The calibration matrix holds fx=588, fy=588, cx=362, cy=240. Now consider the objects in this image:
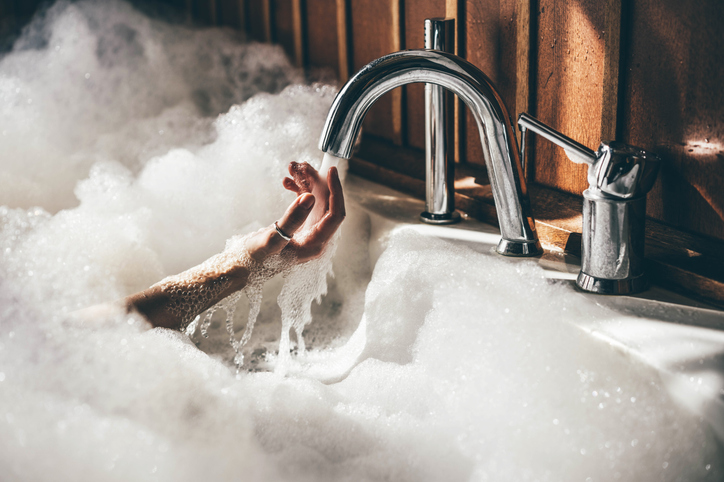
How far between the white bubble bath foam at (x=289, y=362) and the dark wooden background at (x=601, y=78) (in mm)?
193

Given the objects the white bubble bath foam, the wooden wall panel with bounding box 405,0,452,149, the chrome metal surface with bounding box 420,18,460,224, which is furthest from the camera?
the wooden wall panel with bounding box 405,0,452,149

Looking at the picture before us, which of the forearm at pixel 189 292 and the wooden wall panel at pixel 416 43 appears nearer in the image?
the forearm at pixel 189 292

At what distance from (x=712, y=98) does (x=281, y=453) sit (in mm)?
659

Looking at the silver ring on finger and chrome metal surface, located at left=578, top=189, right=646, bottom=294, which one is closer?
chrome metal surface, located at left=578, top=189, right=646, bottom=294

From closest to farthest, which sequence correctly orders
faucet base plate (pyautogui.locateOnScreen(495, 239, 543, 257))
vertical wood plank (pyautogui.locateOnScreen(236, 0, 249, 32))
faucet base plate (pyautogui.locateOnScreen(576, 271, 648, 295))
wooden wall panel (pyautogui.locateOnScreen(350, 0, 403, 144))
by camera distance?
faucet base plate (pyautogui.locateOnScreen(576, 271, 648, 295)), faucet base plate (pyautogui.locateOnScreen(495, 239, 543, 257)), wooden wall panel (pyautogui.locateOnScreen(350, 0, 403, 144)), vertical wood plank (pyautogui.locateOnScreen(236, 0, 249, 32))

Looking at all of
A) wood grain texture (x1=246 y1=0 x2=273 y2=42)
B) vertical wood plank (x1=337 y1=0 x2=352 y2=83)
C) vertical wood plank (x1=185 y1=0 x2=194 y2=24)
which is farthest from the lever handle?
vertical wood plank (x1=185 y1=0 x2=194 y2=24)

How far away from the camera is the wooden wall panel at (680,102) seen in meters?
0.69

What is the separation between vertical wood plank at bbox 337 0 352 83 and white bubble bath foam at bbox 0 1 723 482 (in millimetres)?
103

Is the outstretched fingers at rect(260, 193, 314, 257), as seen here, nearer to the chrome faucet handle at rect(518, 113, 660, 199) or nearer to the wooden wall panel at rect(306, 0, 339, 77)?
the chrome faucet handle at rect(518, 113, 660, 199)

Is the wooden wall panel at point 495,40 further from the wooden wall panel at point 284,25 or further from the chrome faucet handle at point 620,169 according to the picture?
the wooden wall panel at point 284,25

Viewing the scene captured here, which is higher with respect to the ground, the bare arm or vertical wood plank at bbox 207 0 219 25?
vertical wood plank at bbox 207 0 219 25

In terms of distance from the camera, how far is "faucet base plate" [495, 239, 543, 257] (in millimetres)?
875

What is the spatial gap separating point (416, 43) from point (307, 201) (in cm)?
51

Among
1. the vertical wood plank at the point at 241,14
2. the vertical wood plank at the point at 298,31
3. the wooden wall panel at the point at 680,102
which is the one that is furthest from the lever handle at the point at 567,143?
the vertical wood plank at the point at 241,14
